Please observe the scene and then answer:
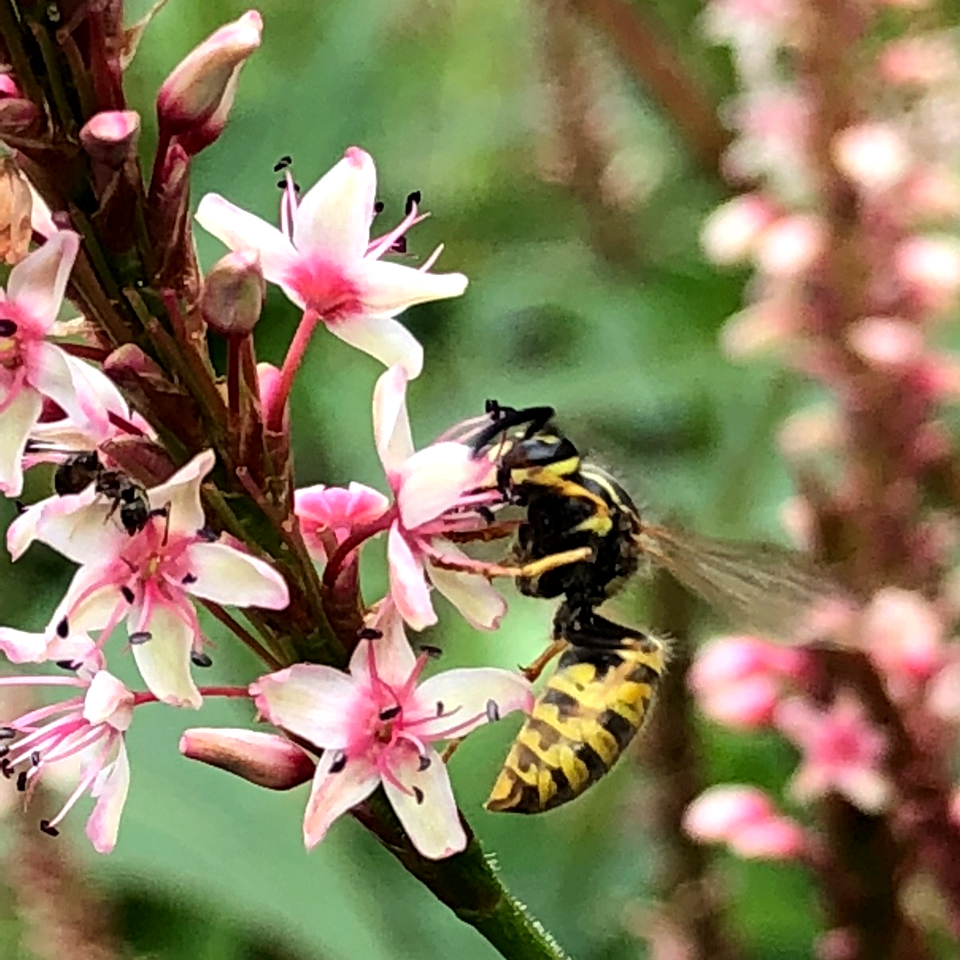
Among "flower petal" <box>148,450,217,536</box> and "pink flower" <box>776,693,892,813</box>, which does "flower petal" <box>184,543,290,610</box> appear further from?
"pink flower" <box>776,693,892,813</box>

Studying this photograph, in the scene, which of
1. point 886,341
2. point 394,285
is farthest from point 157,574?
point 886,341

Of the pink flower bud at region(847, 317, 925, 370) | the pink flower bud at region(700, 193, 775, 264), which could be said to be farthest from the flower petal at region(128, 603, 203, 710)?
the pink flower bud at region(700, 193, 775, 264)

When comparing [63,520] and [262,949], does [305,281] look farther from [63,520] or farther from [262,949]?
[262,949]

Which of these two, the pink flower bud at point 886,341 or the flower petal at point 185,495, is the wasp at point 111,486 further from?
the pink flower bud at point 886,341

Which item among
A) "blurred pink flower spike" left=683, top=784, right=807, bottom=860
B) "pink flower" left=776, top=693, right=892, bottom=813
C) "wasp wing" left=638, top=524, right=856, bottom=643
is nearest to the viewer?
"wasp wing" left=638, top=524, right=856, bottom=643

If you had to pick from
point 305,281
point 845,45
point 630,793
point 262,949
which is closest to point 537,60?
point 845,45

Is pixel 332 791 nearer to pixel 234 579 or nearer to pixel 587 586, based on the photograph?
pixel 234 579
